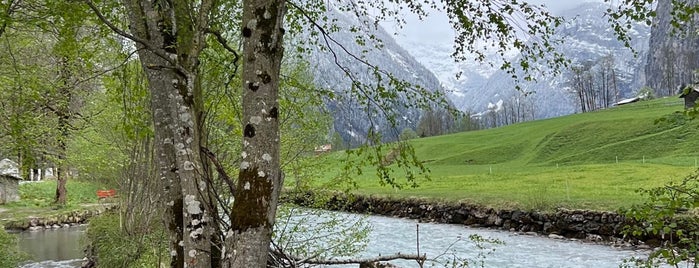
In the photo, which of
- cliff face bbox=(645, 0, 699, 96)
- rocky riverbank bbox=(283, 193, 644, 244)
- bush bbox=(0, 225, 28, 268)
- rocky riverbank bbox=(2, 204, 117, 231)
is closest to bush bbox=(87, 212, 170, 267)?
bush bbox=(0, 225, 28, 268)

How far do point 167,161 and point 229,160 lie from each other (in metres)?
6.55

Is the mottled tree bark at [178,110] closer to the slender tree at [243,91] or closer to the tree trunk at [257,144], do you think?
the slender tree at [243,91]

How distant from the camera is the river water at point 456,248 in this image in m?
15.3

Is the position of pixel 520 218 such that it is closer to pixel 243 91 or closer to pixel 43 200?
pixel 243 91

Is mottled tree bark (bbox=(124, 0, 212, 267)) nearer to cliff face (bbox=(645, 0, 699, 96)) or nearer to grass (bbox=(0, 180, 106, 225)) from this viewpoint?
grass (bbox=(0, 180, 106, 225))

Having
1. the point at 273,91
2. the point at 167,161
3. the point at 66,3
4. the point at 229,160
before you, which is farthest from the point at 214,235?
the point at 229,160

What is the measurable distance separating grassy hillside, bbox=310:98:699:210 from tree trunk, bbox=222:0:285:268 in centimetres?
222

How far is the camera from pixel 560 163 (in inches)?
1698

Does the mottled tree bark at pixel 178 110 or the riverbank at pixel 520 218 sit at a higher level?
the mottled tree bark at pixel 178 110

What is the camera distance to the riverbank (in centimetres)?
1820

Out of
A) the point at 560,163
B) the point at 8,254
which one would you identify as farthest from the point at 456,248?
the point at 560,163

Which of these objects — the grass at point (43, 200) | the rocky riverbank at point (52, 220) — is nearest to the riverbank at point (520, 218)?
the rocky riverbank at point (52, 220)

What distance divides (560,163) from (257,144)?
43.8 meters

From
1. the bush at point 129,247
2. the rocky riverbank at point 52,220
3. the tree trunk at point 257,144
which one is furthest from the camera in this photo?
the rocky riverbank at point 52,220
